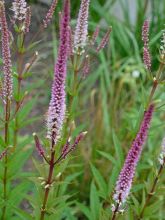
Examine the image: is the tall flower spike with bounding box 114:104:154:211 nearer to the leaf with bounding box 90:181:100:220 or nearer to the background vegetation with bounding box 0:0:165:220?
the background vegetation with bounding box 0:0:165:220

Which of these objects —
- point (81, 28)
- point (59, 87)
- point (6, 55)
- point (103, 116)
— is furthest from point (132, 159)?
point (103, 116)

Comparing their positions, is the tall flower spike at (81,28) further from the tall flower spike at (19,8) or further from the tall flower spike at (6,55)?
the tall flower spike at (6,55)

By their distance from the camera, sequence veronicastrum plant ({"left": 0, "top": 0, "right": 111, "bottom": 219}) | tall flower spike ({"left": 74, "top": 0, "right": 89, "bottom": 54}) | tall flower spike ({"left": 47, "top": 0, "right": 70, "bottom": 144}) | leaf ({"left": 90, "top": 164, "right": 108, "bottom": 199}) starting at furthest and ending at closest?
1. leaf ({"left": 90, "top": 164, "right": 108, "bottom": 199})
2. tall flower spike ({"left": 74, "top": 0, "right": 89, "bottom": 54})
3. veronicastrum plant ({"left": 0, "top": 0, "right": 111, "bottom": 219})
4. tall flower spike ({"left": 47, "top": 0, "right": 70, "bottom": 144})

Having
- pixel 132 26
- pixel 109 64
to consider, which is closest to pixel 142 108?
pixel 109 64

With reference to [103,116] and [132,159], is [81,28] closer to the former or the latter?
[132,159]

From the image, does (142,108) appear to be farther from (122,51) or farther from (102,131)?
(122,51)

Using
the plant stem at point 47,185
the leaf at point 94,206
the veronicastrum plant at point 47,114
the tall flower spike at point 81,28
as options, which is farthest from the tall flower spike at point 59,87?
the leaf at point 94,206

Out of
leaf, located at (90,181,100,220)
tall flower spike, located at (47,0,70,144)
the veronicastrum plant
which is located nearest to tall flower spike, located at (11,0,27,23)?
the veronicastrum plant
